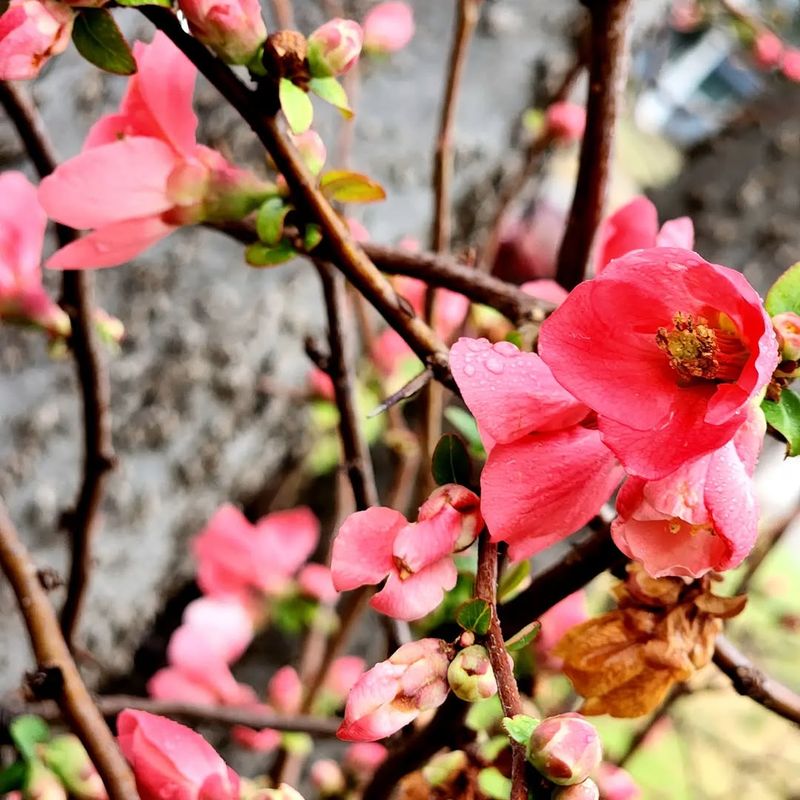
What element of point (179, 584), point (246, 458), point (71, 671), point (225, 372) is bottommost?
point (179, 584)

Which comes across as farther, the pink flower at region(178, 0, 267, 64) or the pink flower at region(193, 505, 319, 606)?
the pink flower at region(193, 505, 319, 606)

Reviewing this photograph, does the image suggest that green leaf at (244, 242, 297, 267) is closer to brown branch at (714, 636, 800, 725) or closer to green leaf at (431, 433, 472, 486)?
green leaf at (431, 433, 472, 486)

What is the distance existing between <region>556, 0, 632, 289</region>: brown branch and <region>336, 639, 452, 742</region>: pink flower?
230 mm

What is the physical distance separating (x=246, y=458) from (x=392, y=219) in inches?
13.0

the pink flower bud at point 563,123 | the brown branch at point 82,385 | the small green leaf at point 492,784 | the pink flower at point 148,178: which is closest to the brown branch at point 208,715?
the brown branch at point 82,385

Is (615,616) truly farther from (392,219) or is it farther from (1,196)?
(392,219)

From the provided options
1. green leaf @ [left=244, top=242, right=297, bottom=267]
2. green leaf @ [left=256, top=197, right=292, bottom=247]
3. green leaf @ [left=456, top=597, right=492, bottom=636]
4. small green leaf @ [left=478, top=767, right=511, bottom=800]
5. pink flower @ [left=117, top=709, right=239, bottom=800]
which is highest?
green leaf @ [left=256, top=197, right=292, bottom=247]

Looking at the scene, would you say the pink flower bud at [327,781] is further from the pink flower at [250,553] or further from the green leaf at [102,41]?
the green leaf at [102,41]

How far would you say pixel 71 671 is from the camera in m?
0.30

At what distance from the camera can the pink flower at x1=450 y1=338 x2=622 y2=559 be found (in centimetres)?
20

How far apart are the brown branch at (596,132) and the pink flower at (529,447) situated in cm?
18

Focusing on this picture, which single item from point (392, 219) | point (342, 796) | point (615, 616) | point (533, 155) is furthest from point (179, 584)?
point (615, 616)

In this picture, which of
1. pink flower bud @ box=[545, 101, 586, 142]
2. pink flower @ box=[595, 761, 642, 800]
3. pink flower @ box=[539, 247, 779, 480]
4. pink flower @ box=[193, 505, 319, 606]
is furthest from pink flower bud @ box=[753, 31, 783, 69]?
pink flower @ box=[539, 247, 779, 480]

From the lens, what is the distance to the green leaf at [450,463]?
23cm
